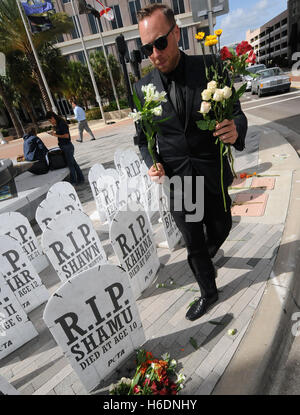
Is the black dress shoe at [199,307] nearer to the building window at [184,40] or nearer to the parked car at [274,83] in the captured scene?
the parked car at [274,83]

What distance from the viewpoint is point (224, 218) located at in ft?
7.32

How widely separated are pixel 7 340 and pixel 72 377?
80 centimetres

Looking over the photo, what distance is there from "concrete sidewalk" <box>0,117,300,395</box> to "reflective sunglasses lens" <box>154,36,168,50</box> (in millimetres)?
2193

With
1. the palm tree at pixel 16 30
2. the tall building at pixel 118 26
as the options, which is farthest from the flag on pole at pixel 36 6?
the tall building at pixel 118 26

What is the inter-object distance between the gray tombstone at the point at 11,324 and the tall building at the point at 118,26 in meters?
40.0

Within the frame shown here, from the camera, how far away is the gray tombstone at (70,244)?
2572 millimetres

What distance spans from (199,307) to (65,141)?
6156 millimetres

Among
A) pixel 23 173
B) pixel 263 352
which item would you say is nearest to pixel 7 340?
pixel 263 352

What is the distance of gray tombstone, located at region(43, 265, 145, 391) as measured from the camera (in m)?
1.63

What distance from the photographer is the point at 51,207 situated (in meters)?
3.41

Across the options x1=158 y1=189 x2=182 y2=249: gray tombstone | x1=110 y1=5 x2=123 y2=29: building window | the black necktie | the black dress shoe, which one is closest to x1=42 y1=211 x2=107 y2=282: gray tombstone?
x1=158 y1=189 x2=182 y2=249: gray tombstone

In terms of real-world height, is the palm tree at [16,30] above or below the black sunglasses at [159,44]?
above

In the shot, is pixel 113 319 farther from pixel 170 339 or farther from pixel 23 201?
pixel 23 201
